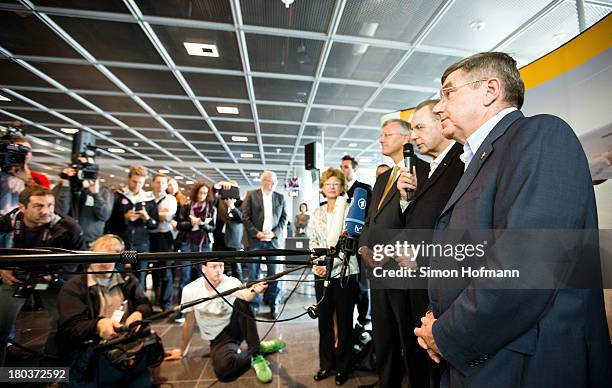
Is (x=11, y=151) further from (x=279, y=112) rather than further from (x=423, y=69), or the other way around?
(x=423, y=69)

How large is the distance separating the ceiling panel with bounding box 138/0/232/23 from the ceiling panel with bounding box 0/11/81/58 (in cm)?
158

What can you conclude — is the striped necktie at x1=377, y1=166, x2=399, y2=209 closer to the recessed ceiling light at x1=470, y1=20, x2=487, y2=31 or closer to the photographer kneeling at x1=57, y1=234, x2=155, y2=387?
the photographer kneeling at x1=57, y1=234, x2=155, y2=387

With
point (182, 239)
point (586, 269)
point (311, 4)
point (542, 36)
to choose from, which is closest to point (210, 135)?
point (182, 239)

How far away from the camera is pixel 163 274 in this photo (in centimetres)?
367

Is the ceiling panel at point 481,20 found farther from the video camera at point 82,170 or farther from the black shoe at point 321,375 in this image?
the video camera at point 82,170

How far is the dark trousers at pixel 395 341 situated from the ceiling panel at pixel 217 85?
4.65 metres

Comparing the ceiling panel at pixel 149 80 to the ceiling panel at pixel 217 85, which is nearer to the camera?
the ceiling panel at pixel 149 80

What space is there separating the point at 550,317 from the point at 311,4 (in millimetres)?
3718

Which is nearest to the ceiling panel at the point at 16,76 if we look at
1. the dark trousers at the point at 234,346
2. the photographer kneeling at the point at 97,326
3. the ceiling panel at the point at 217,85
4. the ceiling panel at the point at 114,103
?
the ceiling panel at the point at 114,103

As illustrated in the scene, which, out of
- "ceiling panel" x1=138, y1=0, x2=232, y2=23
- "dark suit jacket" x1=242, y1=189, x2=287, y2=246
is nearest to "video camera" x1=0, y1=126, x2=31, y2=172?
"ceiling panel" x1=138, y1=0, x2=232, y2=23

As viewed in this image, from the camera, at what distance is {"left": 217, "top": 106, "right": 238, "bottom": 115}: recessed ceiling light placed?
6266mm

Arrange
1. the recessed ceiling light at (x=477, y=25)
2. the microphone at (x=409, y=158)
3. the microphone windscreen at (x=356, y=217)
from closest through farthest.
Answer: the microphone at (x=409, y=158), the microphone windscreen at (x=356, y=217), the recessed ceiling light at (x=477, y=25)

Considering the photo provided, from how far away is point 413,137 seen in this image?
1.56 meters

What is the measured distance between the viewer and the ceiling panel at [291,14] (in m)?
3.29
